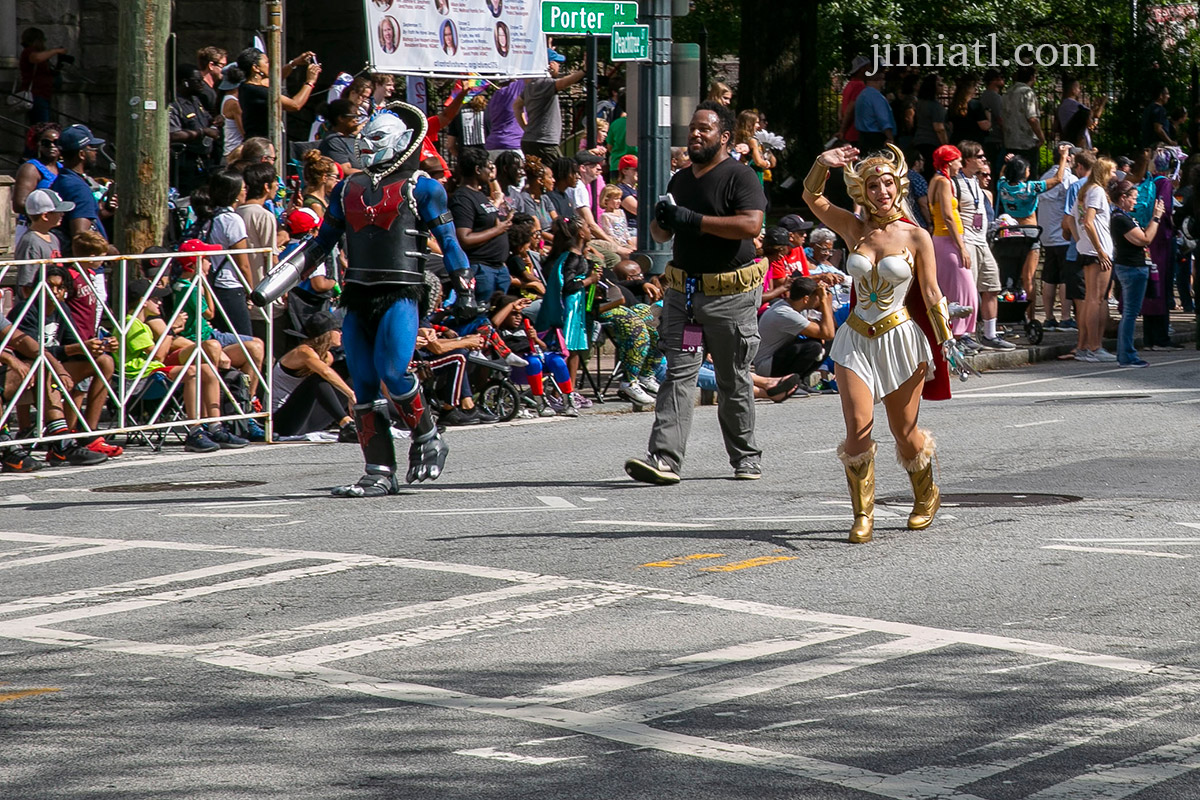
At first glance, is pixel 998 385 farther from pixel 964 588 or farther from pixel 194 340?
pixel 964 588

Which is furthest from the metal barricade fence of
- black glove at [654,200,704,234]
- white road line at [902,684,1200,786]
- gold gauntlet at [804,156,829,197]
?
white road line at [902,684,1200,786]

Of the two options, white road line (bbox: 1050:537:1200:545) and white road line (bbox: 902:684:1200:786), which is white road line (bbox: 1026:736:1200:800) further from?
white road line (bbox: 1050:537:1200:545)

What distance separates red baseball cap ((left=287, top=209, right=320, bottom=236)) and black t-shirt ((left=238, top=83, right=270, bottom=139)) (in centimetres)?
280

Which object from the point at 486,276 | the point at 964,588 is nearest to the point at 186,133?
the point at 486,276

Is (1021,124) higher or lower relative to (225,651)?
higher

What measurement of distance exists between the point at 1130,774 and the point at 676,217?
250 inches

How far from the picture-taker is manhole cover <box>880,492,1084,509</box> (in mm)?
10555

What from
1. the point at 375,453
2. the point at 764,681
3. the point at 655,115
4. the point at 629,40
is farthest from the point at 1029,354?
the point at 764,681

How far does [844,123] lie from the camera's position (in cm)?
2558

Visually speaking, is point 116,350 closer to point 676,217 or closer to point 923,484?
point 676,217

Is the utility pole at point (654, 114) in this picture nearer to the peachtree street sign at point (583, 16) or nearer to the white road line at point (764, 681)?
the peachtree street sign at point (583, 16)

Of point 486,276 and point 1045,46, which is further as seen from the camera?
point 1045,46

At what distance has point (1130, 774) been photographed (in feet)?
17.9

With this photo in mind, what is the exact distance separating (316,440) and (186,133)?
16.6ft
